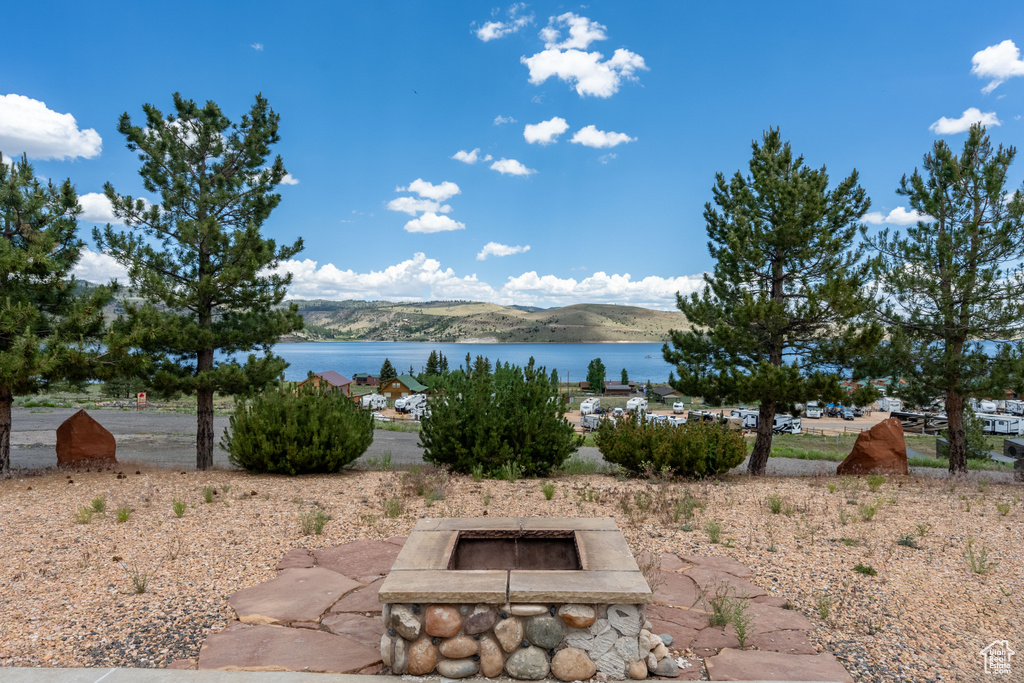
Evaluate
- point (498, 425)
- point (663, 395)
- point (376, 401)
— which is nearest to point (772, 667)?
point (498, 425)

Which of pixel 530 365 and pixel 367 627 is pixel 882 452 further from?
pixel 367 627

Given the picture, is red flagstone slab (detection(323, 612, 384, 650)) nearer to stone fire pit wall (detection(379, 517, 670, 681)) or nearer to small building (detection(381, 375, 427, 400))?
stone fire pit wall (detection(379, 517, 670, 681))

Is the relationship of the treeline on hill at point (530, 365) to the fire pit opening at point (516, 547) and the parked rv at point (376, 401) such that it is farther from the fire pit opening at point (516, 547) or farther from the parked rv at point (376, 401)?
the parked rv at point (376, 401)

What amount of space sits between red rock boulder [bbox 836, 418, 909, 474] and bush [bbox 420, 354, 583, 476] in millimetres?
6614

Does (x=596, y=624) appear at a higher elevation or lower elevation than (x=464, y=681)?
higher

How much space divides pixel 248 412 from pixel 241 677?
769 centimetres

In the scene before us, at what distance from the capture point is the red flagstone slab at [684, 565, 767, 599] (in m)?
5.05

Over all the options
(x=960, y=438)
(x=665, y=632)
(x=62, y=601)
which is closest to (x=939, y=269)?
(x=960, y=438)

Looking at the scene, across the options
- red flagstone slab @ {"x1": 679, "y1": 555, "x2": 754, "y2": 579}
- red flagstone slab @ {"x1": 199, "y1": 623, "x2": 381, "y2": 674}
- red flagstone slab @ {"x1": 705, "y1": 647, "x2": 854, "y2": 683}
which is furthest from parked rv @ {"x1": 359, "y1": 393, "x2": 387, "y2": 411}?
red flagstone slab @ {"x1": 705, "y1": 647, "x2": 854, "y2": 683}

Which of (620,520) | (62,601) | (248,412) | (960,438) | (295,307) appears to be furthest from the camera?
(960,438)

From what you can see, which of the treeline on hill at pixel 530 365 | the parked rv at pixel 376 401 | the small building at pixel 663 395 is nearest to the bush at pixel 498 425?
the treeline on hill at pixel 530 365

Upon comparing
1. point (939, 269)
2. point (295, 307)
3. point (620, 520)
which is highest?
point (939, 269)

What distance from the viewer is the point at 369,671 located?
3678 millimetres

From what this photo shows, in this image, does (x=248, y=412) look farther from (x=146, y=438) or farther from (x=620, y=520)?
(x=146, y=438)
